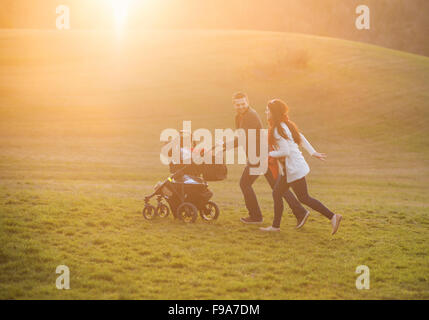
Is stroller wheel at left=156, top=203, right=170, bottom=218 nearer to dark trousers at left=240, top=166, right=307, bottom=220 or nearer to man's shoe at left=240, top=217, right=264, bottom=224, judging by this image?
man's shoe at left=240, top=217, right=264, bottom=224

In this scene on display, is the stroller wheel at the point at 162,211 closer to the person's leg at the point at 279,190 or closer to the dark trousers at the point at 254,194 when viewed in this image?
the dark trousers at the point at 254,194

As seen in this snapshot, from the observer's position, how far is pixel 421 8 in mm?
95625

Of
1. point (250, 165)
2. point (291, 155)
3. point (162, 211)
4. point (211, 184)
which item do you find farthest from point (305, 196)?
point (211, 184)

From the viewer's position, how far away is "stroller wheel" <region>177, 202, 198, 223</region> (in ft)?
26.4

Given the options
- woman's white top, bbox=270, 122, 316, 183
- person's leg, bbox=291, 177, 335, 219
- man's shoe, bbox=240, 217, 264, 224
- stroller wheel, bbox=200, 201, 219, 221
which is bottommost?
man's shoe, bbox=240, 217, 264, 224

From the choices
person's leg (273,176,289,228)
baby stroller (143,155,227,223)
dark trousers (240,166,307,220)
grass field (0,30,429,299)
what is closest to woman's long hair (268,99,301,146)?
person's leg (273,176,289,228)

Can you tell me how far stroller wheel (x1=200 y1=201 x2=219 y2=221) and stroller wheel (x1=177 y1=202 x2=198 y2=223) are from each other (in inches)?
12.5

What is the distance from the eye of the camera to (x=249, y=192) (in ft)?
25.8

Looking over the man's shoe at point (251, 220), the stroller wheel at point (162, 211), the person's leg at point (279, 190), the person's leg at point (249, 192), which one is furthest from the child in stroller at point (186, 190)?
the person's leg at point (279, 190)

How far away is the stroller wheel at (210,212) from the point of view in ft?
27.6

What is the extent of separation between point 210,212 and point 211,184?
681cm

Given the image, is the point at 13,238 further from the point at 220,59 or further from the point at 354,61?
the point at 354,61

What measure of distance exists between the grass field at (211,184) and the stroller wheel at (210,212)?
25cm

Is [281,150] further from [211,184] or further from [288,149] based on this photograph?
[211,184]
